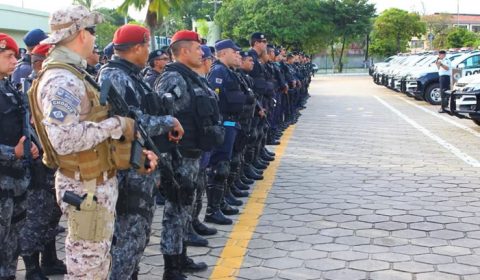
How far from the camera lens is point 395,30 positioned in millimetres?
49500

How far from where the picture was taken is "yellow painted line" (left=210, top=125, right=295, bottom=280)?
3832mm

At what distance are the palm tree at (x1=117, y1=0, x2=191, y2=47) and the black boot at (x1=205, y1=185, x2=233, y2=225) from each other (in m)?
11.5

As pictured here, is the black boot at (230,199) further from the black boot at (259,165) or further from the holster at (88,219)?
the holster at (88,219)

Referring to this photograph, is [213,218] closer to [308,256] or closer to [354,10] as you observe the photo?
[308,256]

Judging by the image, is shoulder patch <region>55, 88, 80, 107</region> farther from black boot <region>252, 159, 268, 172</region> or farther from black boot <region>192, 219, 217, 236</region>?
black boot <region>252, 159, 268, 172</region>

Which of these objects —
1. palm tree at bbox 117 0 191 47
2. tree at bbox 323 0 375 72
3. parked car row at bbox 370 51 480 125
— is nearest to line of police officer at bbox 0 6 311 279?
parked car row at bbox 370 51 480 125

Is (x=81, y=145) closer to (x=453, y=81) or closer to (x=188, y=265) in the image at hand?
(x=188, y=265)

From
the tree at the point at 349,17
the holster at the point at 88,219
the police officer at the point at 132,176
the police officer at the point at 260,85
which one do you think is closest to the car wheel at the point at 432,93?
the police officer at the point at 260,85

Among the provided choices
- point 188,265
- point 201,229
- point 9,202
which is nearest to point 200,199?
point 201,229

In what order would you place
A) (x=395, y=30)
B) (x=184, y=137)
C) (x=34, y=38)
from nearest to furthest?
(x=184, y=137), (x=34, y=38), (x=395, y=30)

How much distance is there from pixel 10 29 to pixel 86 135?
26473mm

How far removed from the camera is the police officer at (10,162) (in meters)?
3.28

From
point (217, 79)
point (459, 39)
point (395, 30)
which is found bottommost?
point (217, 79)

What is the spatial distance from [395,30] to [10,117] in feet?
164
